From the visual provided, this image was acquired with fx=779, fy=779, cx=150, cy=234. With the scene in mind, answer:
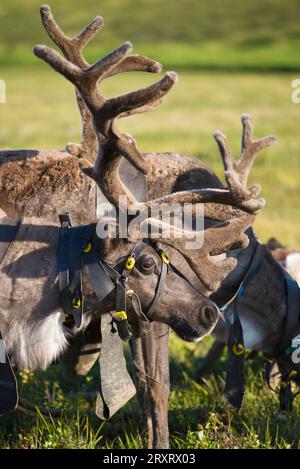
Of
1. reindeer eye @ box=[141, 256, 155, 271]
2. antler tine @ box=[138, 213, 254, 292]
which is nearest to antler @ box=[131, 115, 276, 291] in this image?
antler tine @ box=[138, 213, 254, 292]

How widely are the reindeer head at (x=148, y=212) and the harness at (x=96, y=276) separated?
1.1 inches

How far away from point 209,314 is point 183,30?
5296 cm

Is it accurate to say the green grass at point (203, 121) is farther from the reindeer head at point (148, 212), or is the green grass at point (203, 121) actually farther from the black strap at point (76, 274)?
the black strap at point (76, 274)

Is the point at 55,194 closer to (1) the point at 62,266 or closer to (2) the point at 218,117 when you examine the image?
(1) the point at 62,266

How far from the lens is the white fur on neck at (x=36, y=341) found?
446 cm

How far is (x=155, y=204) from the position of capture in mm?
4449

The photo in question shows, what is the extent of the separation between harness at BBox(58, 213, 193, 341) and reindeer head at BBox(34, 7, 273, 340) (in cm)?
3

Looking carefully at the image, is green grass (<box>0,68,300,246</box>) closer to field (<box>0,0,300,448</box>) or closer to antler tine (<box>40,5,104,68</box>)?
field (<box>0,0,300,448</box>)

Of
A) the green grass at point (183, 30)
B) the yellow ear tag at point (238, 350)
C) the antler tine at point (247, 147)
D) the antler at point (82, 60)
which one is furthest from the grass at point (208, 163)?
the green grass at point (183, 30)

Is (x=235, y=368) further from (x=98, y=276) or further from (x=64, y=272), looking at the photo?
(x=64, y=272)

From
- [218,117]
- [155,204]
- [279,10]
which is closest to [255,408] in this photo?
[155,204]

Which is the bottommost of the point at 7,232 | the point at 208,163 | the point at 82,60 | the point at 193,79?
the point at 7,232

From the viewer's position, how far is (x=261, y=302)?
5.86m

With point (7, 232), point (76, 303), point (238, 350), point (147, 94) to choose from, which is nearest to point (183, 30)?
point (238, 350)
